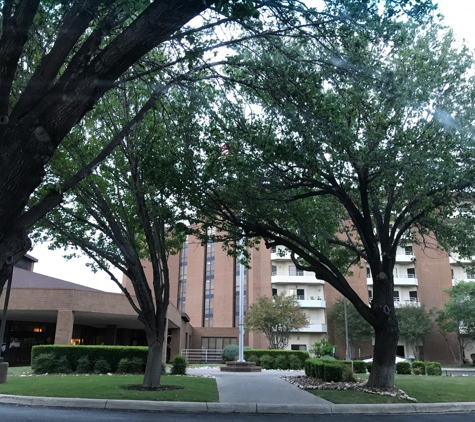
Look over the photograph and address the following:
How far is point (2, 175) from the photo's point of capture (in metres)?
4.19

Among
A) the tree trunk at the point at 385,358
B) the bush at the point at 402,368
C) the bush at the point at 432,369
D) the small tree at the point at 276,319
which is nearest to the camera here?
the tree trunk at the point at 385,358

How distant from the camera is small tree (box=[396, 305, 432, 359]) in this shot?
49469mm

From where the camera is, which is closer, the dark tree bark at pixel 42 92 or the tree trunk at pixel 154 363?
the dark tree bark at pixel 42 92

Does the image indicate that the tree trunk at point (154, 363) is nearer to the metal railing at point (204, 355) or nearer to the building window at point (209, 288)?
the metal railing at point (204, 355)

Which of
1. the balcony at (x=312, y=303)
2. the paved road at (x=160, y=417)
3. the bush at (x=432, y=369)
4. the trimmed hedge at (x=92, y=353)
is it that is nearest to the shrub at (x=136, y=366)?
the trimmed hedge at (x=92, y=353)

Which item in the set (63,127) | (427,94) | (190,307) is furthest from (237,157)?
(190,307)

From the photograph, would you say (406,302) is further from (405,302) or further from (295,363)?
(295,363)

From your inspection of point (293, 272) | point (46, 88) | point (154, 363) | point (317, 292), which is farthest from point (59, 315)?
point (317, 292)

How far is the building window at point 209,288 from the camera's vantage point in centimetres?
6166

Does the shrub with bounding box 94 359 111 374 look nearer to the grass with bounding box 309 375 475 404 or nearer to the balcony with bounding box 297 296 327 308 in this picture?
the grass with bounding box 309 375 475 404

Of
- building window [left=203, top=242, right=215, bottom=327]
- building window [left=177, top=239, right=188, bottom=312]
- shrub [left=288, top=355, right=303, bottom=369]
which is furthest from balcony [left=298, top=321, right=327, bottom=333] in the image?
shrub [left=288, top=355, right=303, bottom=369]

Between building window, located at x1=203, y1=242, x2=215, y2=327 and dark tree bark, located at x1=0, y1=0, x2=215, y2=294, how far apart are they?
5819 cm

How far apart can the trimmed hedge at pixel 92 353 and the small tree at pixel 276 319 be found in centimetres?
2434

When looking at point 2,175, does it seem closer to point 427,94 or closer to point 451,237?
point 427,94
